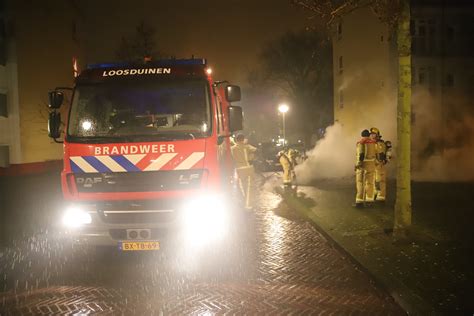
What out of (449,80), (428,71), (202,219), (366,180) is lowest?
(202,219)

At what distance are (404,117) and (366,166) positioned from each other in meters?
3.51

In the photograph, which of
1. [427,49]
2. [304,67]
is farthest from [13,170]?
[304,67]

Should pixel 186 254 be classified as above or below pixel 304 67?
below

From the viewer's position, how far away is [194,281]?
6367 mm

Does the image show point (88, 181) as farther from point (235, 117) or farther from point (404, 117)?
point (404, 117)

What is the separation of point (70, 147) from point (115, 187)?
2.82 feet

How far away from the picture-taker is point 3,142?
25.9 meters

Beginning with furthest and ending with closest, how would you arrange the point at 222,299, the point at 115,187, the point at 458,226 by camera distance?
the point at 458,226
the point at 115,187
the point at 222,299

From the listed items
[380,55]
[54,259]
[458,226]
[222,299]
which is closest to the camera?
[222,299]

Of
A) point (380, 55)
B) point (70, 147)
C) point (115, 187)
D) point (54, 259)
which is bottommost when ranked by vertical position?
point (54, 259)

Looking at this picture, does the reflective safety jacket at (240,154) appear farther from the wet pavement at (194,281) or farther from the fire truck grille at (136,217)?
the fire truck grille at (136,217)

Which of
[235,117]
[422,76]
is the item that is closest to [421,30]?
[422,76]

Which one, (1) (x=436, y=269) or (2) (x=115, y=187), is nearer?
(1) (x=436, y=269)

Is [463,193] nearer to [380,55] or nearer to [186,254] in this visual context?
[186,254]
